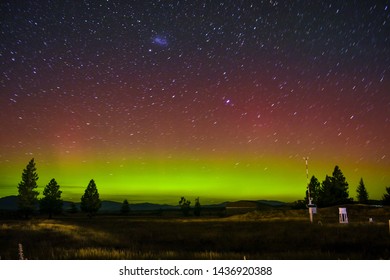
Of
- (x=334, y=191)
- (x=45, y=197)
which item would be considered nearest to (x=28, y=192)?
(x=45, y=197)

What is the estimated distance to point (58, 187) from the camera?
218ft

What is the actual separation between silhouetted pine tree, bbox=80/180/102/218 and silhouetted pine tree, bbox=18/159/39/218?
13610 mm

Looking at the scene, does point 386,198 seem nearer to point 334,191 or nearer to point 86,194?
point 334,191

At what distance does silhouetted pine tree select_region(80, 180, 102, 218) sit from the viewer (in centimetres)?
7144

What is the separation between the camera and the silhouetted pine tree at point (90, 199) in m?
71.4

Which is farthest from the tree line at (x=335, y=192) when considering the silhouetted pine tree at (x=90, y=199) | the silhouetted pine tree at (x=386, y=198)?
the silhouetted pine tree at (x=90, y=199)

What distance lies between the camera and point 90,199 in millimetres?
71688

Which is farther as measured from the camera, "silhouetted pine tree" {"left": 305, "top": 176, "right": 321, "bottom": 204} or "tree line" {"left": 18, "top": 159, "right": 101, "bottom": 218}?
"silhouetted pine tree" {"left": 305, "top": 176, "right": 321, "bottom": 204}

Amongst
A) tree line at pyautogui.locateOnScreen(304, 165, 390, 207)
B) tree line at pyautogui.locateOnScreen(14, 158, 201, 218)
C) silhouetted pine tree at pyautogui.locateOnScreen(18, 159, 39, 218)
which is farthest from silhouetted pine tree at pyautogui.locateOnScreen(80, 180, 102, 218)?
tree line at pyautogui.locateOnScreen(304, 165, 390, 207)

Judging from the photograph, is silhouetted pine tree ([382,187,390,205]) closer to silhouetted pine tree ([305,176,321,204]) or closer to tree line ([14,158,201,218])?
silhouetted pine tree ([305,176,321,204])

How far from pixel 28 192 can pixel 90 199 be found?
15.4 meters
